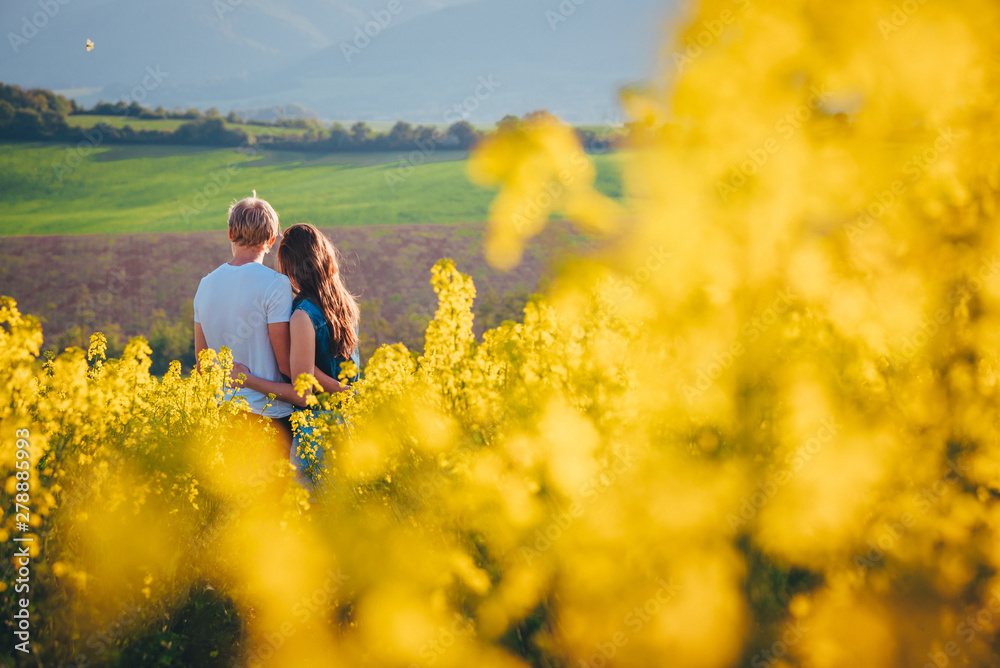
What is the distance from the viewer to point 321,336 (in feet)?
10.7

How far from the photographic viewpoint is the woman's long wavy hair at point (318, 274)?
3.23m

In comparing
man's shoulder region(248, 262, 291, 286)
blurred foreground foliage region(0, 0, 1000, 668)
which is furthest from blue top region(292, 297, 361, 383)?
blurred foreground foliage region(0, 0, 1000, 668)

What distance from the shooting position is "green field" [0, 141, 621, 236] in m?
28.1

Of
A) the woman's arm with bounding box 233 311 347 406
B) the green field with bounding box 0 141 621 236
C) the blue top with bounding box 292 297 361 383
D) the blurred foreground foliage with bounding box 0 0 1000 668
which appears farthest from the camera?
the green field with bounding box 0 141 621 236

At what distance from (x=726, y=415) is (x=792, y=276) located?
473mm

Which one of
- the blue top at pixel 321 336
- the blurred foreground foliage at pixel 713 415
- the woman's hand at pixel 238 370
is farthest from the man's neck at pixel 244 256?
the blurred foreground foliage at pixel 713 415

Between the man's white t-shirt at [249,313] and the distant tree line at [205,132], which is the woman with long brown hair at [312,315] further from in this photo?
the distant tree line at [205,132]

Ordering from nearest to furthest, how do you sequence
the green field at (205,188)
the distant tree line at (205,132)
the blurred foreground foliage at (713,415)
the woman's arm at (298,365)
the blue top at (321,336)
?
the blurred foreground foliage at (713,415) → the woman's arm at (298,365) → the blue top at (321,336) → the green field at (205,188) → the distant tree line at (205,132)

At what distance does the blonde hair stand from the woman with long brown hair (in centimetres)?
11

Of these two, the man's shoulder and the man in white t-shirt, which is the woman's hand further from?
the man's shoulder

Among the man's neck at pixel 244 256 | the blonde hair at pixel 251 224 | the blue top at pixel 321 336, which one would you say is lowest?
the blue top at pixel 321 336

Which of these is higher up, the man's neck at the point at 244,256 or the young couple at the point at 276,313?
the man's neck at the point at 244,256

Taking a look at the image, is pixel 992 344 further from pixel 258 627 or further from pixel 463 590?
pixel 258 627

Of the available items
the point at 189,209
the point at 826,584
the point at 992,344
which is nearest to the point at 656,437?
the point at 826,584
